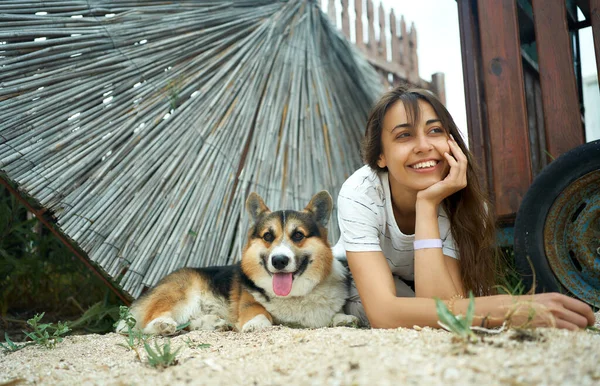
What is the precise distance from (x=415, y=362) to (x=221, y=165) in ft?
8.51

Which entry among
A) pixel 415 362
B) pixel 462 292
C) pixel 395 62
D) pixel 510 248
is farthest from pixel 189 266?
pixel 395 62

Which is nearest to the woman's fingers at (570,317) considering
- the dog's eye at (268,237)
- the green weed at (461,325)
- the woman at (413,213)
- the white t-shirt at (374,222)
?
the green weed at (461,325)

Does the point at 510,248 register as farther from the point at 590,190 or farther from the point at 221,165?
the point at 221,165

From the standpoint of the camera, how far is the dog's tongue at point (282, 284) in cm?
279

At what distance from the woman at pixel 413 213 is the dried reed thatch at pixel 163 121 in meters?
1.22

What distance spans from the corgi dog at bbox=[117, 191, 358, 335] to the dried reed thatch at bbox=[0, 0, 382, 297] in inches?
13.6

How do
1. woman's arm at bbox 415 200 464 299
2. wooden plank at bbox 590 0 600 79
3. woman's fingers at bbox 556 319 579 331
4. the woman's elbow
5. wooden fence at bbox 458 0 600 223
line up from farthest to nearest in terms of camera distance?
wooden fence at bbox 458 0 600 223 < wooden plank at bbox 590 0 600 79 < woman's arm at bbox 415 200 464 299 < the woman's elbow < woman's fingers at bbox 556 319 579 331

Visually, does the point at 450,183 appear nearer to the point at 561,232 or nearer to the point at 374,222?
the point at 374,222

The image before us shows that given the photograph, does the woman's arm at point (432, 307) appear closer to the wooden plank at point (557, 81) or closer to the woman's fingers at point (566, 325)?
the woman's fingers at point (566, 325)

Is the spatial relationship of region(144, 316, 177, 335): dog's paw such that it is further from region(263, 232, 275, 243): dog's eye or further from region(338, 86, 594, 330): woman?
region(338, 86, 594, 330): woman

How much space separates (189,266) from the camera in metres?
3.33

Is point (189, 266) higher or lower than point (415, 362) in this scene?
lower

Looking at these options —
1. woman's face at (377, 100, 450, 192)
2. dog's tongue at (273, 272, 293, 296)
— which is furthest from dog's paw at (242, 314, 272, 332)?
woman's face at (377, 100, 450, 192)

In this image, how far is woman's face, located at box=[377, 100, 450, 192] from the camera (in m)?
2.36
